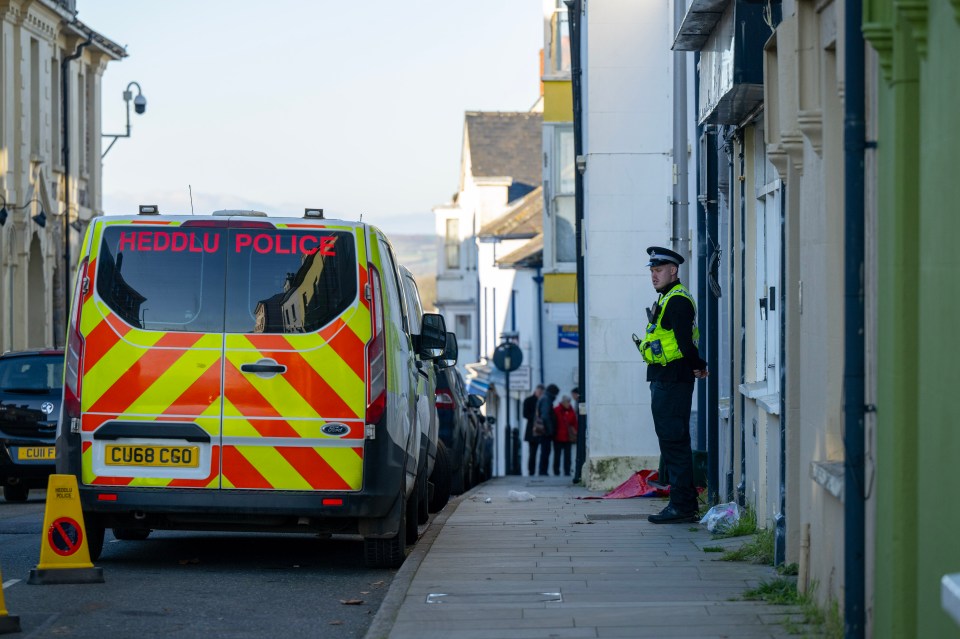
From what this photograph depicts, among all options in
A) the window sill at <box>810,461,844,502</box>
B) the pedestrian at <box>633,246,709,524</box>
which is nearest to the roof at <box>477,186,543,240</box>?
the pedestrian at <box>633,246,709,524</box>

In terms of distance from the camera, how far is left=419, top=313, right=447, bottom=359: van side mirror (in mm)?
11648

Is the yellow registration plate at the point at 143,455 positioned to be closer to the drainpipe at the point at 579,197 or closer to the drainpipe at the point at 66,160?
the drainpipe at the point at 579,197

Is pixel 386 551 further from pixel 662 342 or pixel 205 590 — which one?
pixel 662 342

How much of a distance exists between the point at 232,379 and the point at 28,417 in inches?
302

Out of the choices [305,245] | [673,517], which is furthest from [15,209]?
[305,245]

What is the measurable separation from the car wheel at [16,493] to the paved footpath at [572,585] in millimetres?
5982

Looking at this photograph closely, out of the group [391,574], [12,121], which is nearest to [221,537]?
[391,574]

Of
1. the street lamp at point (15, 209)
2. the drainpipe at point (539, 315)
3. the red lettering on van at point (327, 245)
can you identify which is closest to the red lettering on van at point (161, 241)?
the red lettering on van at point (327, 245)

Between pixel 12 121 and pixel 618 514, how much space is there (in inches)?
839

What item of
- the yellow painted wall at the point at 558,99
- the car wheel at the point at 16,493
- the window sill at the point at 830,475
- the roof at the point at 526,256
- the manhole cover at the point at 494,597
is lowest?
the car wheel at the point at 16,493

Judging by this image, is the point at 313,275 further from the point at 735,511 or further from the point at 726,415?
the point at 726,415

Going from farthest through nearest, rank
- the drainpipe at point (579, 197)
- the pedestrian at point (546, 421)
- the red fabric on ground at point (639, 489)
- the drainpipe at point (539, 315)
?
the drainpipe at point (539, 315), the pedestrian at point (546, 421), the drainpipe at point (579, 197), the red fabric on ground at point (639, 489)

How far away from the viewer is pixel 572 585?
8.69 metres

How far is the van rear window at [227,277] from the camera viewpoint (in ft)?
31.4
